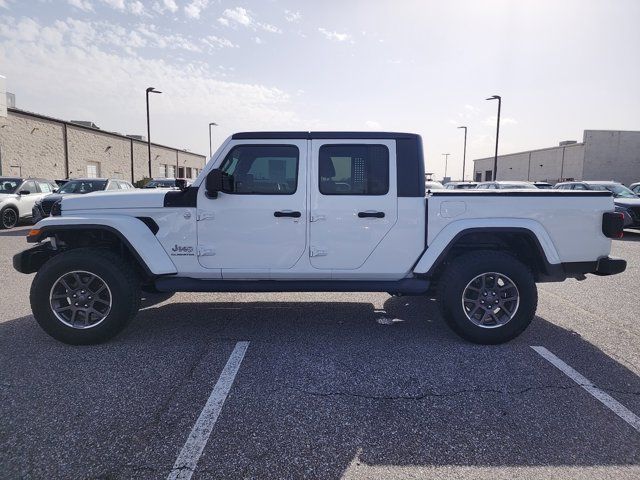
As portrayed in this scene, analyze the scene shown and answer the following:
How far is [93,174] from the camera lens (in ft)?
108

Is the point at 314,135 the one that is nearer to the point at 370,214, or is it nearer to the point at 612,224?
the point at 370,214

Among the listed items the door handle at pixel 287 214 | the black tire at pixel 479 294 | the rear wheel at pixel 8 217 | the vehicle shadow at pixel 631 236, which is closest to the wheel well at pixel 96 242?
the door handle at pixel 287 214

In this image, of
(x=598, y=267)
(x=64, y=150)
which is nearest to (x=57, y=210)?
(x=598, y=267)

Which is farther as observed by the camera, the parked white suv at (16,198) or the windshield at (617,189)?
the windshield at (617,189)

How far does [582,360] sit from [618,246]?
9.26 m

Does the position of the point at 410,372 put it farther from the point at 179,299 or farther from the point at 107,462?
the point at 179,299

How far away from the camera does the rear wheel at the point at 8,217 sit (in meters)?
13.2

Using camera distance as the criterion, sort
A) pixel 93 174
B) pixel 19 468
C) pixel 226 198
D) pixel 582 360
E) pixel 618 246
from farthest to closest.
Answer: pixel 93 174 < pixel 618 246 < pixel 226 198 < pixel 582 360 < pixel 19 468

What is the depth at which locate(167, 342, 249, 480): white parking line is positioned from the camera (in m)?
2.32

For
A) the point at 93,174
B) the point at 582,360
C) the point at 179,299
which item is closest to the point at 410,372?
the point at 582,360

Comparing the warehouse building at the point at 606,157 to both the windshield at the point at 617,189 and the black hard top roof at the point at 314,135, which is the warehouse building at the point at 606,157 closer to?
the windshield at the point at 617,189

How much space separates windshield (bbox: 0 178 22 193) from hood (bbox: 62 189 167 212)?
1263 centimetres

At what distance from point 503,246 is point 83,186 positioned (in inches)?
550

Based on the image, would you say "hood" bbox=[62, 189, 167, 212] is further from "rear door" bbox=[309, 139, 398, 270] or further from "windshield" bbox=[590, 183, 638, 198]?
"windshield" bbox=[590, 183, 638, 198]
